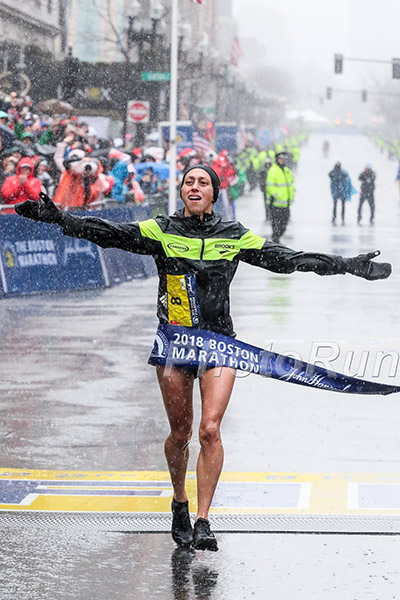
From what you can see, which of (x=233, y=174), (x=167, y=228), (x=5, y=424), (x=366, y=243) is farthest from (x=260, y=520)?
(x=233, y=174)

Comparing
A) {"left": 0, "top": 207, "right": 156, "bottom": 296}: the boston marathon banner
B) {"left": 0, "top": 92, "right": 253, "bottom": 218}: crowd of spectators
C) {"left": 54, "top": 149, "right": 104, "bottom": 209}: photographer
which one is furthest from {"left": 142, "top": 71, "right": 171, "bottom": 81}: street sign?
{"left": 0, "top": 207, "right": 156, "bottom": 296}: the boston marathon banner

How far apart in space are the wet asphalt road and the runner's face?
168 cm

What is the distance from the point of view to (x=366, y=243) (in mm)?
29062

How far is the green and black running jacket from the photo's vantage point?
6773mm

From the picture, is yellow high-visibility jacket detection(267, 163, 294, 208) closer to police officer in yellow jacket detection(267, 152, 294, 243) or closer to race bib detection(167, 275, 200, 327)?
police officer in yellow jacket detection(267, 152, 294, 243)

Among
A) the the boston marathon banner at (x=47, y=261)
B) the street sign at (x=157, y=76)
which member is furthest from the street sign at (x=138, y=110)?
the the boston marathon banner at (x=47, y=261)

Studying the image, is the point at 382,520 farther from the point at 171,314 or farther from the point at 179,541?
the point at 171,314

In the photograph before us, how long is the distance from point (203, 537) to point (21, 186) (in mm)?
13809

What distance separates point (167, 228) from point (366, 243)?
22528mm

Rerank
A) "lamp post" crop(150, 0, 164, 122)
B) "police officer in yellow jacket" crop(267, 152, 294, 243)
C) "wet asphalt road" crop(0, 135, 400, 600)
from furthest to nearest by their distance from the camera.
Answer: "lamp post" crop(150, 0, 164, 122) → "police officer in yellow jacket" crop(267, 152, 294, 243) → "wet asphalt road" crop(0, 135, 400, 600)

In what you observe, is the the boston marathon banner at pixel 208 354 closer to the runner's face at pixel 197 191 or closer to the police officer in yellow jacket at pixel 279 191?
the runner's face at pixel 197 191

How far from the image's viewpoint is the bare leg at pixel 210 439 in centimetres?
669

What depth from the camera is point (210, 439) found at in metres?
6.70

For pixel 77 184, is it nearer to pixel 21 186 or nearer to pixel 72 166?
pixel 72 166
